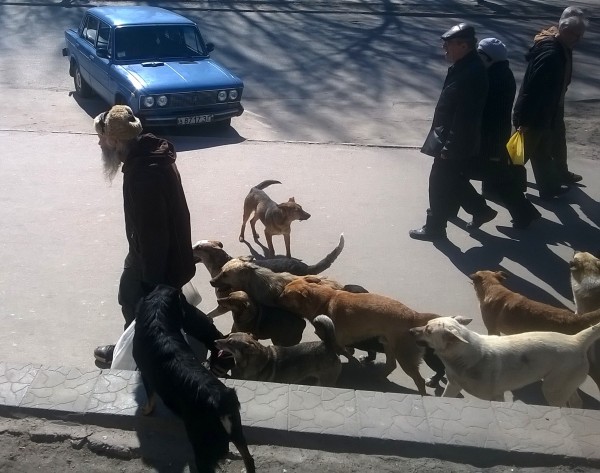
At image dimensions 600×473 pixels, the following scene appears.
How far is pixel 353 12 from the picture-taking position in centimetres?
2572

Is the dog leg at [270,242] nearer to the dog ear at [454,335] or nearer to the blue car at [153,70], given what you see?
the dog ear at [454,335]

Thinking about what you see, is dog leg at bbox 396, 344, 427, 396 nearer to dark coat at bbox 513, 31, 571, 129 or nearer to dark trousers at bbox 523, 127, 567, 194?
dark coat at bbox 513, 31, 571, 129

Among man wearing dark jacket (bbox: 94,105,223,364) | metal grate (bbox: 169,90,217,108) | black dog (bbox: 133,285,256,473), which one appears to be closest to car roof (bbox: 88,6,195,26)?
metal grate (bbox: 169,90,217,108)

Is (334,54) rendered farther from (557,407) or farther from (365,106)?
(557,407)

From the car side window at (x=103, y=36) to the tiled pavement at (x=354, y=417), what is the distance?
9030 mm

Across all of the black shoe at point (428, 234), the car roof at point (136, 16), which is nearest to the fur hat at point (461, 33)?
the black shoe at point (428, 234)

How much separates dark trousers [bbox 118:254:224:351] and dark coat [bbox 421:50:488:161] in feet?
11.5

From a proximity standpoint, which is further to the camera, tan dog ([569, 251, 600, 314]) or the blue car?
the blue car

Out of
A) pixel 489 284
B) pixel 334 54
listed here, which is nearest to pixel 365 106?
pixel 334 54

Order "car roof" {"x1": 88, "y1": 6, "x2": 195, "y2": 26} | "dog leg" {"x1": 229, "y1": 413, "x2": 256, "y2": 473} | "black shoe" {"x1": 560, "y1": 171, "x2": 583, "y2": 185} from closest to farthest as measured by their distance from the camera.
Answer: "dog leg" {"x1": 229, "y1": 413, "x2": 256, "y2": 473} < "black shoe" {"x1": 560, "y1": 171, "x2": 583, "y2": 185} < "car roof" {"x1": 88, "y1": 6, "x2": 195, "y2": 26}

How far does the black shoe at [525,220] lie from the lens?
8453 millimetres

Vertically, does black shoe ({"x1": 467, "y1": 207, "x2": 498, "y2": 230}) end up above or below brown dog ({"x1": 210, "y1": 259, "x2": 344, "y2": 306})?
below

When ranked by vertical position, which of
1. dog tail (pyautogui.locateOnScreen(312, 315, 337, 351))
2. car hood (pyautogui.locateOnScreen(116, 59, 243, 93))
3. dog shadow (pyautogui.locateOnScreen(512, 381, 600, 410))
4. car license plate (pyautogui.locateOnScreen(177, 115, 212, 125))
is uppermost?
dog tail (pyautogui.locateOnScreen(312, 315, 337, 351))

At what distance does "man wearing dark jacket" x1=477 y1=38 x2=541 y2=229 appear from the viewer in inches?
316
